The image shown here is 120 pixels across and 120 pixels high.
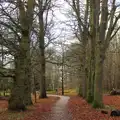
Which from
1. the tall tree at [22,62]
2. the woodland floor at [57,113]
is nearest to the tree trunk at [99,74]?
the woodland floor at [57,113]

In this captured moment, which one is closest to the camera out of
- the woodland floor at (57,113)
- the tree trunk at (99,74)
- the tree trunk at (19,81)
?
the woodland floor at (57,113)

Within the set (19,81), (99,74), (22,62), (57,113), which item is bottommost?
(57,113)

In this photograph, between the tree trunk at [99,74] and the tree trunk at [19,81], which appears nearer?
the tree trunk at [19,81]

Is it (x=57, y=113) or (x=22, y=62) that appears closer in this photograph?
(x=57, y=113)

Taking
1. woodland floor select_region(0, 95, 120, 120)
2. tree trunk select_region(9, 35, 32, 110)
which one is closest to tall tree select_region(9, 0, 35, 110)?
tree trunk select_region(9, 35, 32, 110)

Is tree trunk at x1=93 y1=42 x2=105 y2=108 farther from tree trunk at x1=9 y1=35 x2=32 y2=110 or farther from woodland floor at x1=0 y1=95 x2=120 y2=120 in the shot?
tree trunk at x1=9 y1=35 x2=32 y2=110

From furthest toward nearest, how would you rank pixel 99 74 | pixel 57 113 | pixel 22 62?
1. pixel 99 74
2. pixel 22 62
3. pixel 57 113

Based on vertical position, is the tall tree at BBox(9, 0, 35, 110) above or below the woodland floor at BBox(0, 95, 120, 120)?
above

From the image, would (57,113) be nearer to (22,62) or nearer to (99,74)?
(22,62)

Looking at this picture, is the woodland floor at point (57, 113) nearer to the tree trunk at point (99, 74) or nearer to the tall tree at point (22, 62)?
the tree trunk at point (99, 74)

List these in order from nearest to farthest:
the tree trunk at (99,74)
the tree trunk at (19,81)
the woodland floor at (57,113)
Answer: the woodland floor at (57,113) → the tree trunk at (19,81) → the tree trunk at (99,74)

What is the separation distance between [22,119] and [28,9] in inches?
306

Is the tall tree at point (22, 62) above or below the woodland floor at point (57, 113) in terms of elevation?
above

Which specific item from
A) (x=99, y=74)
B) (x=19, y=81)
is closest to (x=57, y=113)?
(x=19, y=81)
